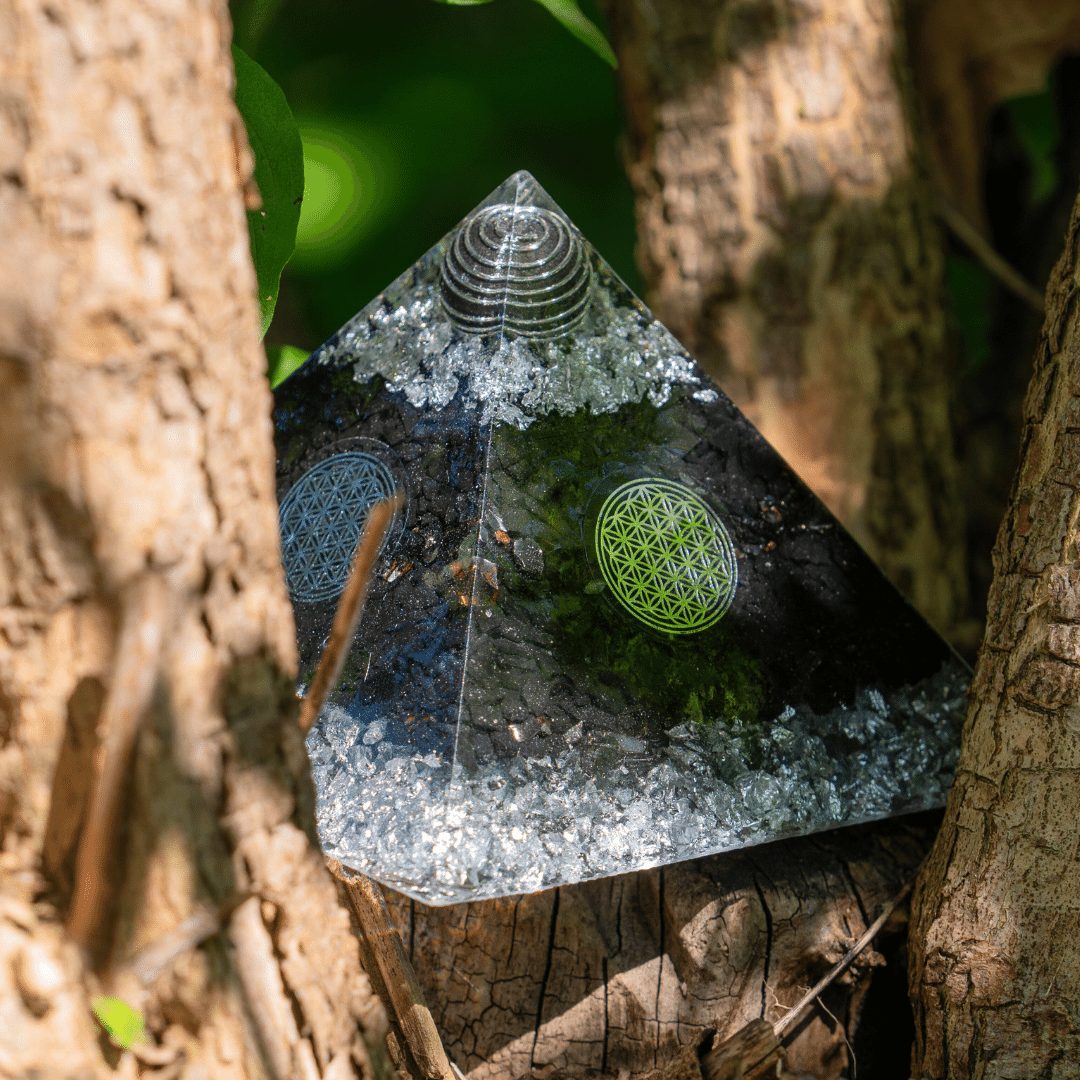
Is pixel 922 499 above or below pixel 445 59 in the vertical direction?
below

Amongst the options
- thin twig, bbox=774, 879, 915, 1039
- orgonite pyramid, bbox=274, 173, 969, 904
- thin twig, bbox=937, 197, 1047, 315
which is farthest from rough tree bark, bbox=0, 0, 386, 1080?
thin twig, bbox=937, 197, 1047, 315

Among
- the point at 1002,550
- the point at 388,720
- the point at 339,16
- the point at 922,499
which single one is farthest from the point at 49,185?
the point at 339,16

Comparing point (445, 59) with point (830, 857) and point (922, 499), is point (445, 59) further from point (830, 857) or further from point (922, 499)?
point (830, 857)

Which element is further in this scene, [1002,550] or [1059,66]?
[1059,66]

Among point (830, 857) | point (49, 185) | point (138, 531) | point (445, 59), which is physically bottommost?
point (830, 857)

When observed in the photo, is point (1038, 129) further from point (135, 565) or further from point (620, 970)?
point (135, 565)

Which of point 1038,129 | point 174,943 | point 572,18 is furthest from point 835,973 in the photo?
point 1038,129

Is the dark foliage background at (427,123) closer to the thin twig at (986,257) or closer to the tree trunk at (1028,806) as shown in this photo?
the thin twig at (986,257)

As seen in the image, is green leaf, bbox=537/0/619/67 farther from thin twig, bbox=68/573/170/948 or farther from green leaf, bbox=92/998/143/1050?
green leaf, bbox=92/998/143/1050
